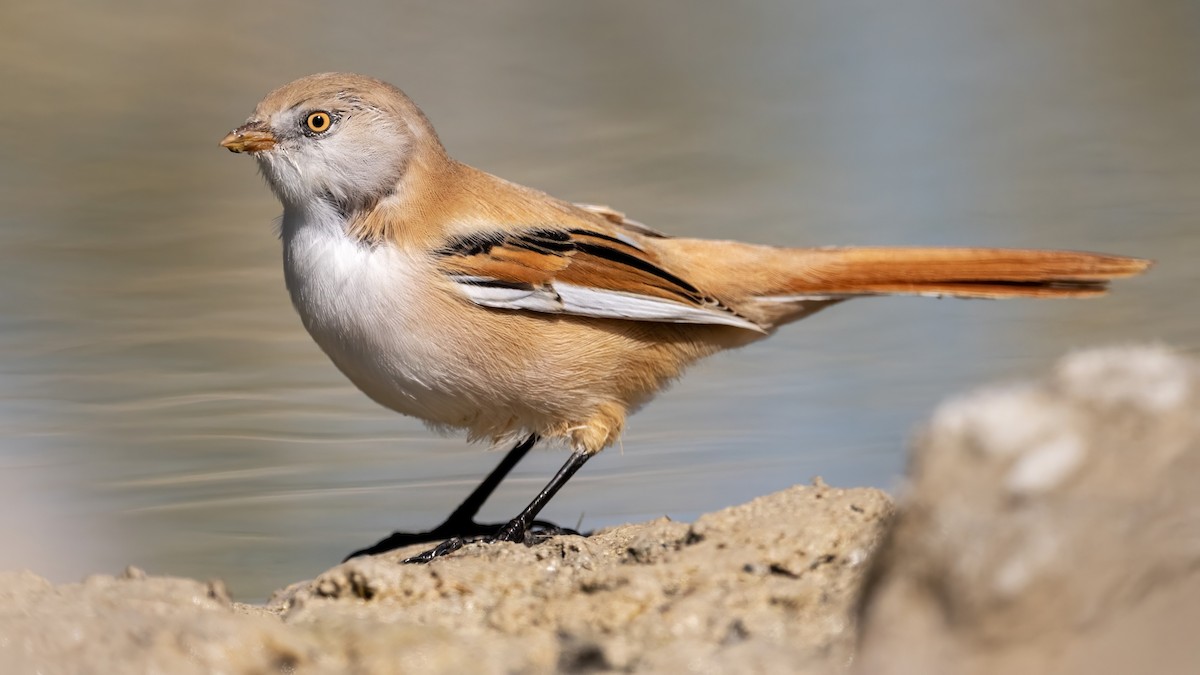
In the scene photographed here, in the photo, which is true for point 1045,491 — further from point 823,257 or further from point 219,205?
point 219,205

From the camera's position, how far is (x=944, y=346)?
26.0 feet

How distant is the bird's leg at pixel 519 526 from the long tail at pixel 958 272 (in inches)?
42.0

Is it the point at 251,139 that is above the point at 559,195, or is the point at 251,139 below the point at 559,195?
below

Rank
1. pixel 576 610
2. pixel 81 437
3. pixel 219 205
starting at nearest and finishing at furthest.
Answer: pixel 576 610 < pixel 81 437 < pixel 219 205

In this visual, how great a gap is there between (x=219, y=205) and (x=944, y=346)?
5.15 m

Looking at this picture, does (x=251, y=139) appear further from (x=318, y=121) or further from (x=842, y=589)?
(x=842, y=589)

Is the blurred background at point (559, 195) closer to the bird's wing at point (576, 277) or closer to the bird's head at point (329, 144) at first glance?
the bird's wing at point (576, 277)

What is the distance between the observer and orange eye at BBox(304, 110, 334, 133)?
512 cm

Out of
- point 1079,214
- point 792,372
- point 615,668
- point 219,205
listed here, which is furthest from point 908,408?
point 219,205

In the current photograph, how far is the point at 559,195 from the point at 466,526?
4821mm

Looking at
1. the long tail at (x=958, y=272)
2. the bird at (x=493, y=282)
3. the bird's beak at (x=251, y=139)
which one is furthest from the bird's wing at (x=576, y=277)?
the bird's beak at (x=251, y=139)

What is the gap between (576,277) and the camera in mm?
5277

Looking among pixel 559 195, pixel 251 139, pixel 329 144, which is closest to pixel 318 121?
pixel 329 144

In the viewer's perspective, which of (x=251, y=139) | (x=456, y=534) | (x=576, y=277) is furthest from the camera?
(x=456, y=534)
